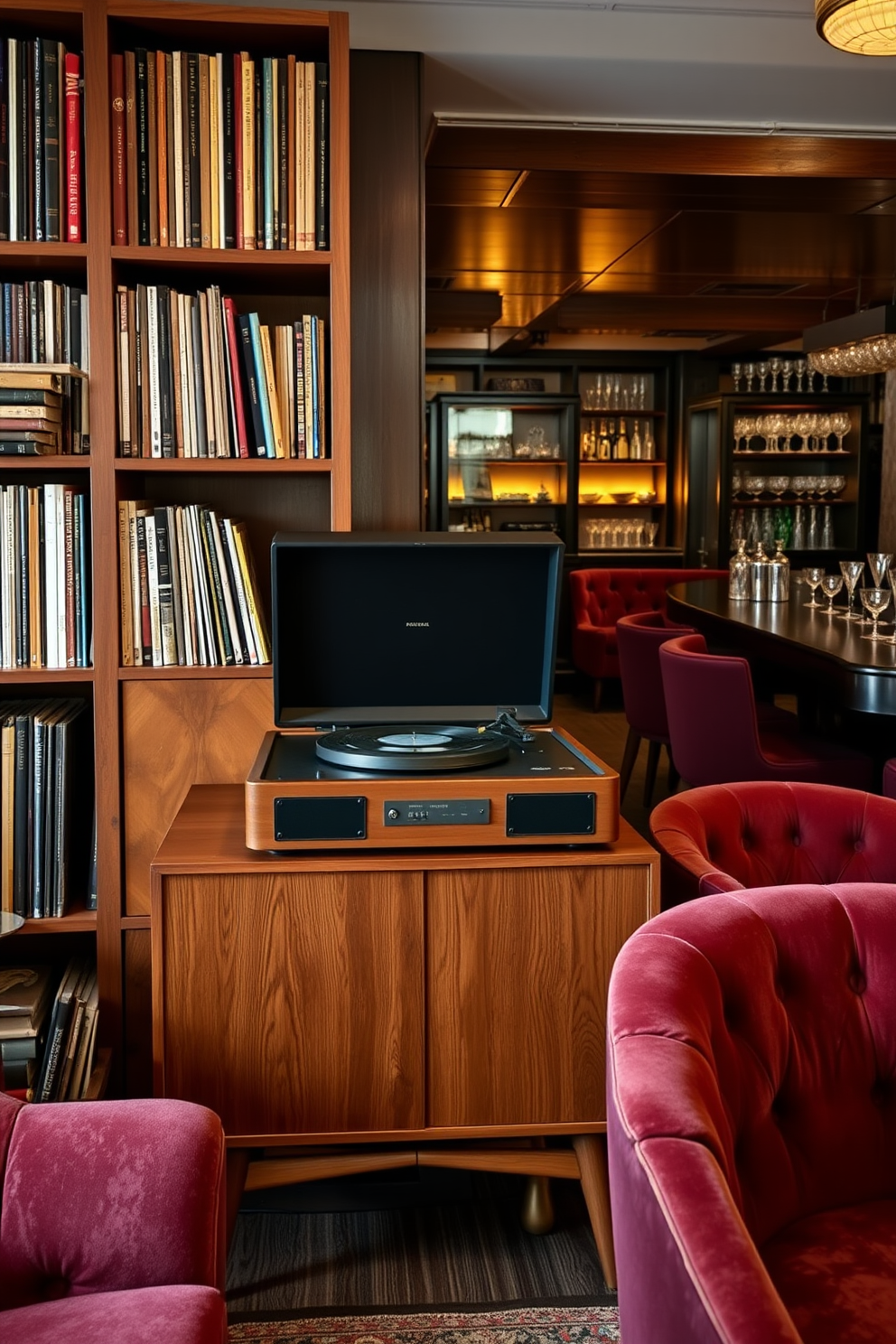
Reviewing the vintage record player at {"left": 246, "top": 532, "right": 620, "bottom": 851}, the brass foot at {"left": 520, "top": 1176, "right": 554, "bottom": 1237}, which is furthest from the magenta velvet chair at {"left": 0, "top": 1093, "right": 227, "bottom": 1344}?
the brass foot at {"left": 520, "top": 1176, "right": 554, "bottom": 1237}

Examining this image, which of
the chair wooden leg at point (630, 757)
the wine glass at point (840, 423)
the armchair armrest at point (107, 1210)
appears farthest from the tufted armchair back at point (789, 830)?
the wine glass at point (840, 423)

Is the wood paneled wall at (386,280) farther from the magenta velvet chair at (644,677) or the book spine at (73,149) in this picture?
the magenta velvet chair at (644,677)

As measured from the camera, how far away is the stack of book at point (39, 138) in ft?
7.82

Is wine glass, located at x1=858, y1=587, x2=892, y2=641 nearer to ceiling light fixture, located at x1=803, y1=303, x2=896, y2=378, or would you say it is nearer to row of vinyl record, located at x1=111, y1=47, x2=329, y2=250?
ceiling light fixture, located at x1=803, y1=303, x2=896, y2=378

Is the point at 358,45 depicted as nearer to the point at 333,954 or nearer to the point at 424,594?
the point at 424,594

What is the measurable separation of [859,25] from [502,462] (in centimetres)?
647

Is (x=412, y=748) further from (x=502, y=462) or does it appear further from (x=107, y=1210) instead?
(x=502, y=462)

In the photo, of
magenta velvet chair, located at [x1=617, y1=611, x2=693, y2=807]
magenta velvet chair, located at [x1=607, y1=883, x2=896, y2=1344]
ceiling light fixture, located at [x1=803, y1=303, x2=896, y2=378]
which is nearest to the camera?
magenta velvet chair, located at [x1=607, y1=883, x2=896, y2=1344]

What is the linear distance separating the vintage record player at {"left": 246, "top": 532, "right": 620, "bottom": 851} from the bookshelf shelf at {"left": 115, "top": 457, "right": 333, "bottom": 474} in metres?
0.27

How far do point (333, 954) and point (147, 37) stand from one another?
1.82 metres

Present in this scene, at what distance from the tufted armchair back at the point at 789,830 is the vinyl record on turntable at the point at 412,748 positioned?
340 mm

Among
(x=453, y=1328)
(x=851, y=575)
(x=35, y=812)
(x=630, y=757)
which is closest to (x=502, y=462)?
(x=630, y=757)

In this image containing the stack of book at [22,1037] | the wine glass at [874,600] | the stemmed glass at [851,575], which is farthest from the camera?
the stemmed glass at [851,575]

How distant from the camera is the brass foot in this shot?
89.7 inches
